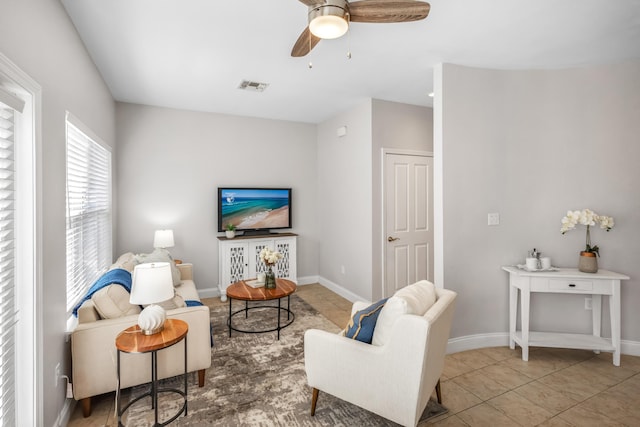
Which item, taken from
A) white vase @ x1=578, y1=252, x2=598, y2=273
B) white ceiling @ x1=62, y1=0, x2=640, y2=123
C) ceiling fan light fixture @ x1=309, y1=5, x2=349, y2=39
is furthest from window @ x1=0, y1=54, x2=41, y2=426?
white vase @ x1=578, y1=252, x2=598, y2=273

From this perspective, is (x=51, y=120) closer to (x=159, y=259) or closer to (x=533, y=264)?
(x=159, y=259)

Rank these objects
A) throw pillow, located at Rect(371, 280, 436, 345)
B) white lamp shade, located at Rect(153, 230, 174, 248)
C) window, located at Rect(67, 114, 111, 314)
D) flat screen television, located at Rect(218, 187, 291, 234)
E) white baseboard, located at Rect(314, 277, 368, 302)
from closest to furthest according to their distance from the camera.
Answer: throw pillow, located at Rect(371, 280, 436, 345) < window, located at Rect(67, 114, 111, 314) < white lamp shade, located at Rect(153, 230, 174, 248) < white baseboard, located at Rect(314, 277, 368, 302) < flat screen television, located at Rect(218, 187, 291, 234)

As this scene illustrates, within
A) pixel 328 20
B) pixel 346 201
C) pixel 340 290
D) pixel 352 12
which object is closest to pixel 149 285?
pixel 328 20

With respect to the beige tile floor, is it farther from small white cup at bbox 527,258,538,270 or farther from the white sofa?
small white cup at bbox 527,258,538,270

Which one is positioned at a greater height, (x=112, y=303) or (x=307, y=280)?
(x=112, y=303)

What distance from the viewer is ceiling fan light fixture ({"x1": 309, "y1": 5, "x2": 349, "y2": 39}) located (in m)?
1.60

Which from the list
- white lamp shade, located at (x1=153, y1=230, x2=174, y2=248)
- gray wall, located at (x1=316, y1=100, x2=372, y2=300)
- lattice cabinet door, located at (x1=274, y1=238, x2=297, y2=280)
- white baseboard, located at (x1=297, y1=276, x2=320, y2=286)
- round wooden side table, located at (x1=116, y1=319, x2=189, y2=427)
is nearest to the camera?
round wooden side table, located at (x1=116, y1=319, x2=189, y2=427)

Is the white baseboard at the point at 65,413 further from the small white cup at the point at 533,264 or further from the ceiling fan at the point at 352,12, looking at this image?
the small white cup at the point at 533,264

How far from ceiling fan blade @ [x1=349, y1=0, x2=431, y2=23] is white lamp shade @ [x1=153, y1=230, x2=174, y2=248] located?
3.41 meters

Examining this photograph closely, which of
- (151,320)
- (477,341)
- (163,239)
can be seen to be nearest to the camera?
(151,320)

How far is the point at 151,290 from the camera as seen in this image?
6.49ft

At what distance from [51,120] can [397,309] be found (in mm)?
2274

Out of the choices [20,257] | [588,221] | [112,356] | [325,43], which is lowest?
[112,356]

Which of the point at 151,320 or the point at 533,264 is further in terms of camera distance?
the point at 533,264
